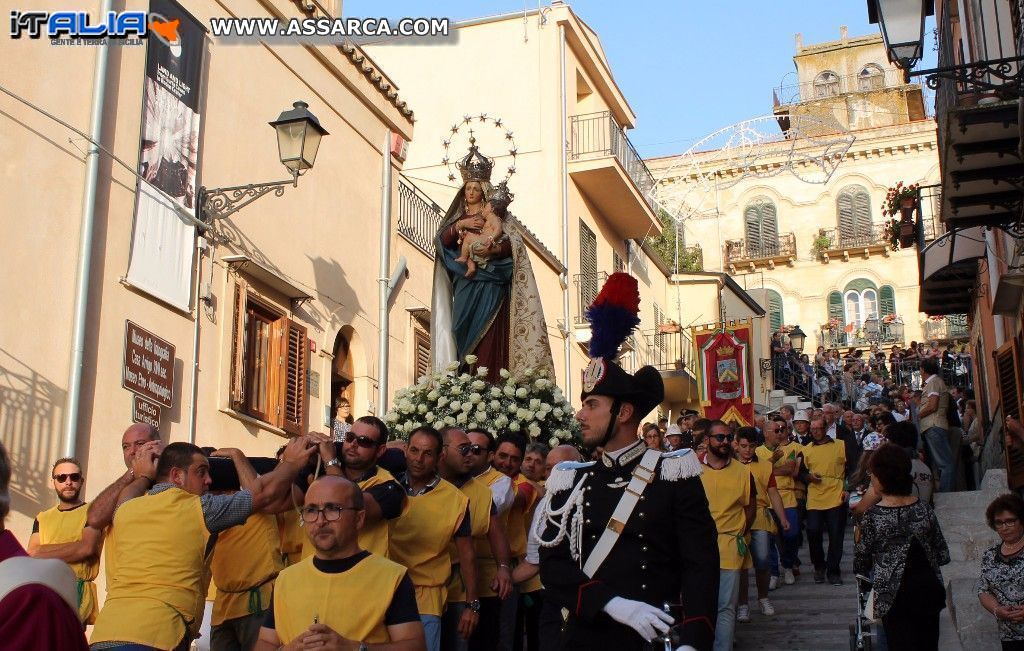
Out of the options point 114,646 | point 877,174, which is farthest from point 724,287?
point 114,646

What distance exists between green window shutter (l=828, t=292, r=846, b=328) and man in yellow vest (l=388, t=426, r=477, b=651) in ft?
166

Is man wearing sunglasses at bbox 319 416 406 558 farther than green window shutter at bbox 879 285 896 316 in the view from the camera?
No

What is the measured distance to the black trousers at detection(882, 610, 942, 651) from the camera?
7.15 meters

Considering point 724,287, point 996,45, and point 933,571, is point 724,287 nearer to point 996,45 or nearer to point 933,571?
point 996,45

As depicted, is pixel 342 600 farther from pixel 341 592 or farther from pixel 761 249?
pixel 761 249

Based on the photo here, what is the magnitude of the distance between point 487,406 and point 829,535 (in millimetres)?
5290

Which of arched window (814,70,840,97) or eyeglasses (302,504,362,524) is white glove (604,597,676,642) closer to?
eyeglasses (302,504,362,524)

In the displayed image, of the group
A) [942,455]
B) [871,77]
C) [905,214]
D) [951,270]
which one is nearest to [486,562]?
[942,455]

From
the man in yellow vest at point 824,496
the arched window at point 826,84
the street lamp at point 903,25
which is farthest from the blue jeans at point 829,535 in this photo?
the arched window at point 826,84

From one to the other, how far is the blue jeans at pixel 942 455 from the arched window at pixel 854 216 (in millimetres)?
39311

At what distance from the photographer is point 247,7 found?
48.9 ft

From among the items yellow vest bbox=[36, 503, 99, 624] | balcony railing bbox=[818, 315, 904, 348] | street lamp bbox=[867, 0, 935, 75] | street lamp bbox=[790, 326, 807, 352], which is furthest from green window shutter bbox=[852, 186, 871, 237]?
yellow vest bbox=[36, 503, 99, 624]

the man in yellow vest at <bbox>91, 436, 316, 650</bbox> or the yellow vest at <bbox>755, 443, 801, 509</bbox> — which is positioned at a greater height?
the yellow vest at <bbox>755, 443, 801, 509</bbox>

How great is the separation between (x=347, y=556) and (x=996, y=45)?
9.94 m
